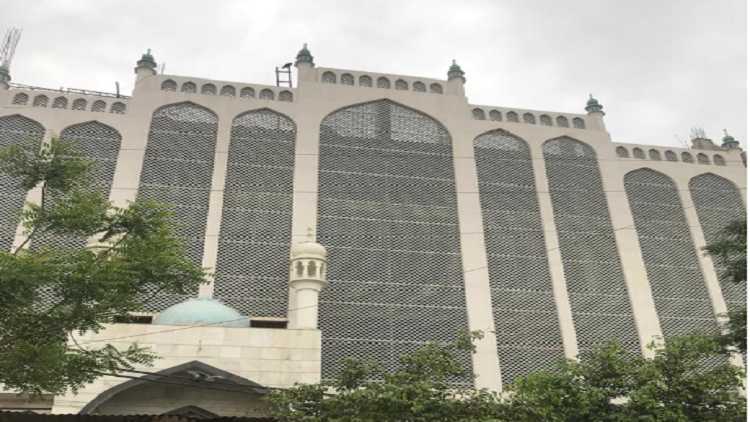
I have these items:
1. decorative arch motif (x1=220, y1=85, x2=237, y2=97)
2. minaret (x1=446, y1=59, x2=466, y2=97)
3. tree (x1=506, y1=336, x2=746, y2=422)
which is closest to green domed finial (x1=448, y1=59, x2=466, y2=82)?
minaret (x1=446, y1=59, x2=466, y2=97)

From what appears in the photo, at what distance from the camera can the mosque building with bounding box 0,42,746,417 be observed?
1534cm

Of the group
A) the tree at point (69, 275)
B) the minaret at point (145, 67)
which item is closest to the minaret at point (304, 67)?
the minaret at point (145, 67)

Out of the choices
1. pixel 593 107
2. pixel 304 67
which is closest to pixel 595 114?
pixel 593 107

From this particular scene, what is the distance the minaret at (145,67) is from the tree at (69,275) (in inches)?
418

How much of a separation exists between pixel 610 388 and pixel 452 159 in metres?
10.6

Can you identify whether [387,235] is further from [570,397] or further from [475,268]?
[570,397]

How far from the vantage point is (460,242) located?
1756 centimetres

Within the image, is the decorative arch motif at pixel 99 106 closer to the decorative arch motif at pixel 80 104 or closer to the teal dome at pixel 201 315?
the decorative arch motif at pixel 80 104

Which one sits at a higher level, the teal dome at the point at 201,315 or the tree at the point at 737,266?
the teal dome at the point at 201,315

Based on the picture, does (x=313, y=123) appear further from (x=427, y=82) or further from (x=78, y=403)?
(x=78, y=403)

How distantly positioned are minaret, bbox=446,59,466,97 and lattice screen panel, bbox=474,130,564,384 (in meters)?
1.72

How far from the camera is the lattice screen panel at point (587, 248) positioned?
17.1 meters

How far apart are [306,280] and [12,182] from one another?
8.30 m

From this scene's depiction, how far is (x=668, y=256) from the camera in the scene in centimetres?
1878
